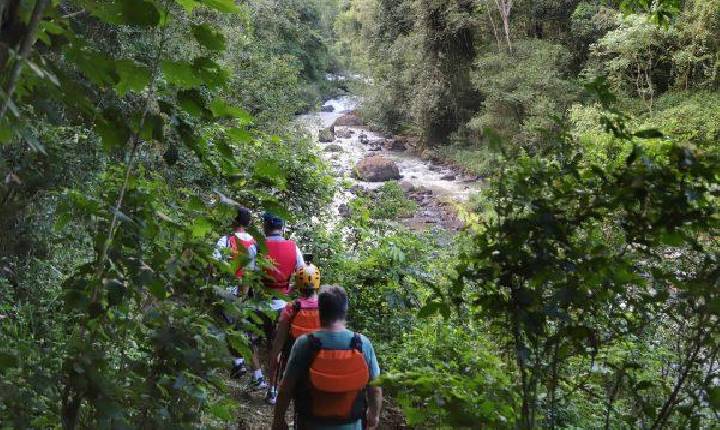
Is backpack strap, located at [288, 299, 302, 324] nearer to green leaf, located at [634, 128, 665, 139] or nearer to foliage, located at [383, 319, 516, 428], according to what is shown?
foliage, located at [383, 319, 516, 428]

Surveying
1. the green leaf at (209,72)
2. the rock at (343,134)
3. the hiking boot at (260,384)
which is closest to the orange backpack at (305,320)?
the hiking boot at (260,384)

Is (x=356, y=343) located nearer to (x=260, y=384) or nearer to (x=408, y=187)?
(x=260, y=384)

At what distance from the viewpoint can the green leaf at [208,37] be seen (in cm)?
152

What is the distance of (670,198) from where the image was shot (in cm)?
167

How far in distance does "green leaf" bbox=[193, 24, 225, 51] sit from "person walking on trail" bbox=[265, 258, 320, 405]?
244 cm

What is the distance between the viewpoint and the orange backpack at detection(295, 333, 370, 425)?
255cm

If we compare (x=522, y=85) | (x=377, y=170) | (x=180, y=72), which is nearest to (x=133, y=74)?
(x=180, y=72)

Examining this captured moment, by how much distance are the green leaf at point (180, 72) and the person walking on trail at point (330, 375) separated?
146 centimetres

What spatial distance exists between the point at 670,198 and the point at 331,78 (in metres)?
44.2

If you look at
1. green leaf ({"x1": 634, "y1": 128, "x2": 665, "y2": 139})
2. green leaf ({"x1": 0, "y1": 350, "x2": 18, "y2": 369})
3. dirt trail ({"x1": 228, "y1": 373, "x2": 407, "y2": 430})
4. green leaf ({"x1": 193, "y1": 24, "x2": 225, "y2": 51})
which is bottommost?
dirt trail ({"x1": 228, "y1": 373, "x2": 407, "y2": 430})

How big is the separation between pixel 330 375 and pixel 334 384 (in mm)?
43

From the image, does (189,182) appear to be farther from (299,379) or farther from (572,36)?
(572,36)

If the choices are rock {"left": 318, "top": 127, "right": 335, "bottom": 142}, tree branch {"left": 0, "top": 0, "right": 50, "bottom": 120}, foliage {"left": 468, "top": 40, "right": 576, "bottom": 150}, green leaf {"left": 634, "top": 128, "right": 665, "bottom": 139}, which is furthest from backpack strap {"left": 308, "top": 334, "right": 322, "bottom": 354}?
rock {"left": 318, "top": 127, "right": 335, "bottom": 142}

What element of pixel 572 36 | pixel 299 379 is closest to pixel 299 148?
pixel 299 379
